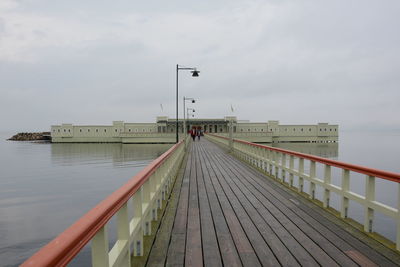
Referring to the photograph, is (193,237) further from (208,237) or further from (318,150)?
(318,150)

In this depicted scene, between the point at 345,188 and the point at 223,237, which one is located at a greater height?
the point at 345,188

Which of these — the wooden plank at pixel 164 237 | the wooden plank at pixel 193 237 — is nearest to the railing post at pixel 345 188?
the wooden plank at pixel 193 237

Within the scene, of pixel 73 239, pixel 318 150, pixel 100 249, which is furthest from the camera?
pixel 318 150

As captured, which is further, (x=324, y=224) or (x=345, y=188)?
(x=345, y=188)

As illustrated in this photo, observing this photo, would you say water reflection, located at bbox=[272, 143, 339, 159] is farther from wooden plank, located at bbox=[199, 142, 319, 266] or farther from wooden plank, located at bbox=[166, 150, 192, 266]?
wooden plank, located at bbox=[166, 150, 192, 266]

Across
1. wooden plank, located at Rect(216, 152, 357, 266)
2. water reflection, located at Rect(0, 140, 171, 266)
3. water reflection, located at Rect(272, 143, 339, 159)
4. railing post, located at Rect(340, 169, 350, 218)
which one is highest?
railing post, located at Rect(340, 169, 350, 218)

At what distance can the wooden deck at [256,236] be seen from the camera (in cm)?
356

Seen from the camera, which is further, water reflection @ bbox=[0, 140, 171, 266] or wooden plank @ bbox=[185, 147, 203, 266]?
water reflection @ bbox=[0, 140, 171, 266]

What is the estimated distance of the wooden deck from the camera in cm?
356

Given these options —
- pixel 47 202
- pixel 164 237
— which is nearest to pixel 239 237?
pixel 164 237

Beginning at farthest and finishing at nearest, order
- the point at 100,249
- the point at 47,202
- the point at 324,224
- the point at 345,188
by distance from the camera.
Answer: the point at 47,202 → the point at 345,188 → the point at 324,224 → the point at 100,249

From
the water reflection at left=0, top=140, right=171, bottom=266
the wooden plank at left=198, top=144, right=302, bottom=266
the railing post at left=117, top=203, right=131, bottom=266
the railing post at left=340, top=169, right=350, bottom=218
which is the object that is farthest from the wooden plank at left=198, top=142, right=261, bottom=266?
the water reflection at left=0, top=140, right=171, bottom=266

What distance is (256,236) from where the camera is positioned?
4.36 metres

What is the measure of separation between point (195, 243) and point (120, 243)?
1600 mm
